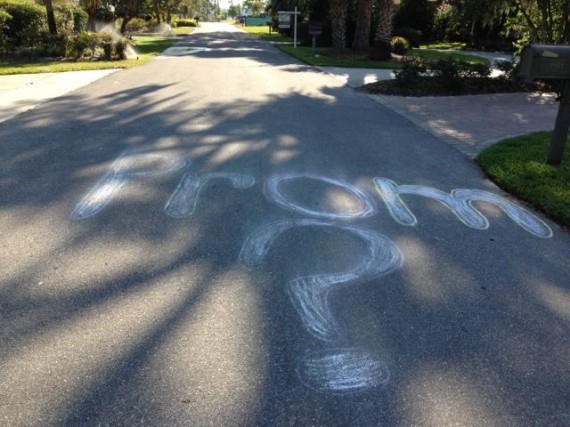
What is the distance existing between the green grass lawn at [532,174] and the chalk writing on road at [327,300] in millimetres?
2006

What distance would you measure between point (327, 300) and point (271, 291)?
37 cm

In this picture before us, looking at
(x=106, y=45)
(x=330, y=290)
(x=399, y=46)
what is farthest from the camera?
(x=399, y=46)

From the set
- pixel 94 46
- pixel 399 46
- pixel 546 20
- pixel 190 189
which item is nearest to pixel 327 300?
pixel 190 189

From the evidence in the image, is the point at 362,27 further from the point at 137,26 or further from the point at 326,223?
the point at 137,26

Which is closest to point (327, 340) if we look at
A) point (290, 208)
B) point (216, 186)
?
point (290, 208)

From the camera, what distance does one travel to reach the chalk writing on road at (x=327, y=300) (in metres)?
2.42

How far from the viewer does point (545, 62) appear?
196 inches

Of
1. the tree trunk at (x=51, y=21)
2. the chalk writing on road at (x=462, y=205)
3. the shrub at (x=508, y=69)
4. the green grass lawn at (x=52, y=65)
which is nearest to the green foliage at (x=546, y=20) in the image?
the shrub at (x=508, y=69)

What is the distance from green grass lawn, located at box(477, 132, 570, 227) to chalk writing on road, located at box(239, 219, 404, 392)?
6.58ft

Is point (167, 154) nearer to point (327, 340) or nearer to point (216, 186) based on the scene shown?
point (216, 186)

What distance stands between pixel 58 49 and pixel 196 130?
1266cm

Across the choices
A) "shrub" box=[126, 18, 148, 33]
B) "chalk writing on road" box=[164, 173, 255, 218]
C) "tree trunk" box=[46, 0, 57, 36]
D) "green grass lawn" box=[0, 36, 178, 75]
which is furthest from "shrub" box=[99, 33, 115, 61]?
"shrub" box=[126, 18, 148, 33]

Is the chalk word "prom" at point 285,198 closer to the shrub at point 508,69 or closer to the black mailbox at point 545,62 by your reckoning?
the black mailbox at point 545,62

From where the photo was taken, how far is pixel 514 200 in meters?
5.05
